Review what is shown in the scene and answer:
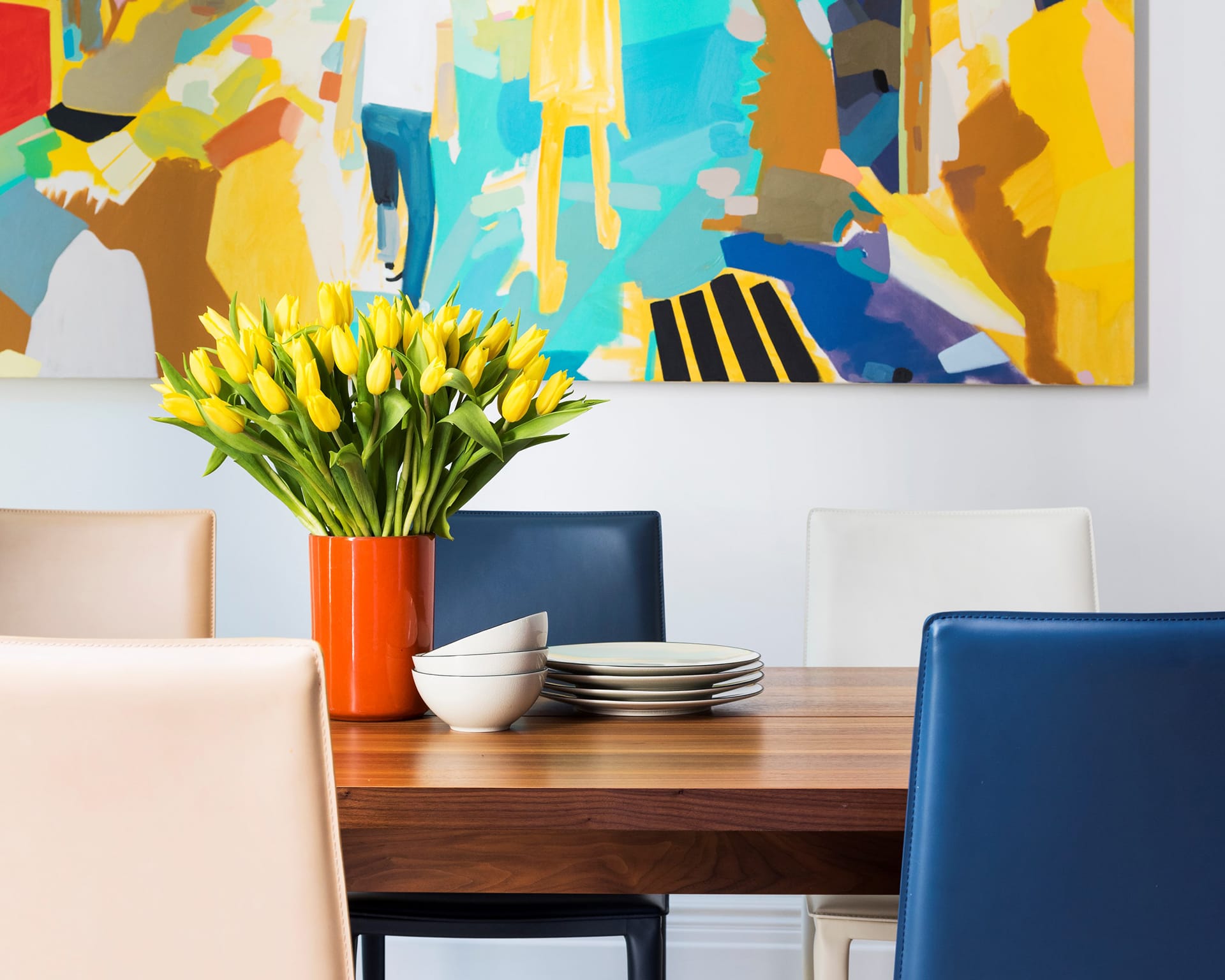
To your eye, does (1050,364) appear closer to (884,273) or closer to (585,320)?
(884,273)

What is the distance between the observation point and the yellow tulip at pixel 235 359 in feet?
3.57

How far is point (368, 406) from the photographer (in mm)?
1112

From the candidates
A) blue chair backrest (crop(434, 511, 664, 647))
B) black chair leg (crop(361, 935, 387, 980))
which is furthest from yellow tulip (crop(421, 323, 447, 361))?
black chair leg (crop(361, 935, 387, 980))

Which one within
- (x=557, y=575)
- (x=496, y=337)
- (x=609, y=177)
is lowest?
(x=557, y=575)

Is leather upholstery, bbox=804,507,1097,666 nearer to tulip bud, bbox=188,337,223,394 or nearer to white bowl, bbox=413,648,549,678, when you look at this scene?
white bowl, bbox=413,648,549,678

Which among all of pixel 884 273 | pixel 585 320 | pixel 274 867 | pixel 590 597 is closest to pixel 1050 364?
pixel 884 273

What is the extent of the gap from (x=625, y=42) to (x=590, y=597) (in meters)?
1.29

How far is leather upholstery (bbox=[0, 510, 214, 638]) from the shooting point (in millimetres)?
1629

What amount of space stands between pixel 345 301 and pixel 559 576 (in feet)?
2.52

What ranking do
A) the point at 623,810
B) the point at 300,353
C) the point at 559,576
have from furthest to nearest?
1. the point at 559,576
2. the point at 300,353
3. the point at 623,810

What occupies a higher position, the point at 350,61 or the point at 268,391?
the point at 350,61

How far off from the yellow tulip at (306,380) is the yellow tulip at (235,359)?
0.25 feet

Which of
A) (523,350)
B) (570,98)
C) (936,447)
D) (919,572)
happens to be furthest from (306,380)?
(936,447)

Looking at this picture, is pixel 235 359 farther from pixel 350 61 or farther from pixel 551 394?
pixel 350 61
